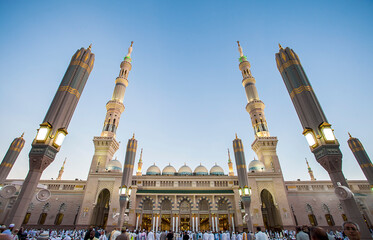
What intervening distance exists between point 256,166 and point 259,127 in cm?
804

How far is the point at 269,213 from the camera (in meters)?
31.1

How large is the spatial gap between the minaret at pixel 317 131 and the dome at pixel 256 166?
2312cm

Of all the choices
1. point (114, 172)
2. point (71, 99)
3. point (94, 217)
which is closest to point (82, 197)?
point (94, 217)

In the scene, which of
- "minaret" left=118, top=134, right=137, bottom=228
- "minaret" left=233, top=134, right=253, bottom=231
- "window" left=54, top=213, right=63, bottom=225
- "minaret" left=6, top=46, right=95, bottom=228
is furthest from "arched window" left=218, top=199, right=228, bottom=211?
"minaret" left=6, top=46, right=95, bottom=228

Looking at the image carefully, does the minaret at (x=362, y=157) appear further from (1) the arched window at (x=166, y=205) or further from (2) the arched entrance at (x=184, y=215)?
(1) the arched window at (x=166, y=205)

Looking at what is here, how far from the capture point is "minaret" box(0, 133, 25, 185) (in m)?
25.5

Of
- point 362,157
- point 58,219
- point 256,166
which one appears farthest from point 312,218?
point 58,219

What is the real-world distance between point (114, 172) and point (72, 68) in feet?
67.6

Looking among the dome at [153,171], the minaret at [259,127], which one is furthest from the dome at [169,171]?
the minaret at [259,127]

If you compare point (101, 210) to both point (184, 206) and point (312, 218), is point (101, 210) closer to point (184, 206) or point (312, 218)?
point (184, 206)

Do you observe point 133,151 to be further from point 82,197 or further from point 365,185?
point 365,185

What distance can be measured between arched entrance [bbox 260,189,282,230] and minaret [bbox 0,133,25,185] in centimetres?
3795

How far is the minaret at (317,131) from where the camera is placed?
8.17m

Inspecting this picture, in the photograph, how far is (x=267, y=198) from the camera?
3225cm
